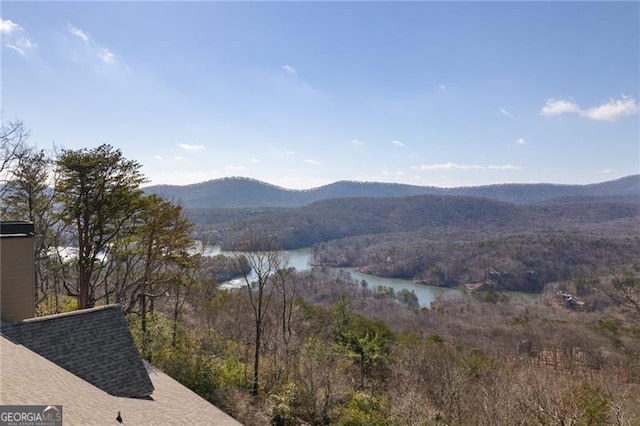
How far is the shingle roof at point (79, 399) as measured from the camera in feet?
18.0

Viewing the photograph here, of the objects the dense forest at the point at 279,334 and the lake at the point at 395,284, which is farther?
the lake at the point at 395,284

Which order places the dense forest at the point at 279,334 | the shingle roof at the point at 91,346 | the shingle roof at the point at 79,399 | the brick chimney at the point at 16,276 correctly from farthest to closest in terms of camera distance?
the dense forest at the point at 279,334, the brick chimney at the point at 16,276, the shingle roof at the point at 91,346, the shingle roof at the point at 79,399

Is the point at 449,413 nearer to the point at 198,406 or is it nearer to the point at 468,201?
the point at 198,406

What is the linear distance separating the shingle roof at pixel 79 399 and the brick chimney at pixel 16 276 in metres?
1.54

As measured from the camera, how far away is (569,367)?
36.2 metres

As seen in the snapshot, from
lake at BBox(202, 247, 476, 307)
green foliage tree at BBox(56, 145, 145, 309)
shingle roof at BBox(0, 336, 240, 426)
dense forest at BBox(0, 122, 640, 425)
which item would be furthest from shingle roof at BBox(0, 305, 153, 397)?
lake at BBox(202, 247, 476, 307)

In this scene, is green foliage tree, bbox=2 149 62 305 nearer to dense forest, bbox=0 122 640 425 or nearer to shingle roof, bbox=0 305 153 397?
dense forest, bbox=0 122 640 425

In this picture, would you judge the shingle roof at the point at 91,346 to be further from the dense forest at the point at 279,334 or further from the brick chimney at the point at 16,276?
the dense forest at the point at 279,334

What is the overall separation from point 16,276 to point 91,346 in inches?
103

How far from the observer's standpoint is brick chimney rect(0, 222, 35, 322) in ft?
28.9

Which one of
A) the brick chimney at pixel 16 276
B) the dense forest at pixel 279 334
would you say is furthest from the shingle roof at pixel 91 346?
the dense forest at pixel 279 334

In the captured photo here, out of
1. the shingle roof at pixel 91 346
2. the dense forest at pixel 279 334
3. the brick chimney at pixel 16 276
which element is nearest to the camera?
the shingle roof at pixel 91 346

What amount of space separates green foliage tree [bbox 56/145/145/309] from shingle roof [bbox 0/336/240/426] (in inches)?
462

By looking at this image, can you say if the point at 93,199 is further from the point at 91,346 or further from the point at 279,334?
the point at 279,334
